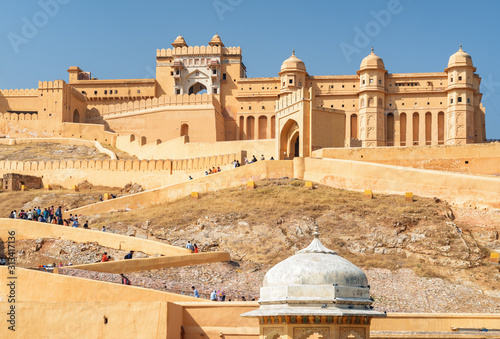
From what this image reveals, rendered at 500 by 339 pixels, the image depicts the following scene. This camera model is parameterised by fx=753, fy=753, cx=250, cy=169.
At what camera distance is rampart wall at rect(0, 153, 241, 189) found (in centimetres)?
3912

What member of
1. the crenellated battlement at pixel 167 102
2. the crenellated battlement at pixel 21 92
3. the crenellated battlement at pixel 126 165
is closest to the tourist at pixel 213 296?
the crenellated battlement at pixel 126 165

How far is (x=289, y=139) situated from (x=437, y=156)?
8059 mm

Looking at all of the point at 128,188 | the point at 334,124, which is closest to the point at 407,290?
the point at 334,124

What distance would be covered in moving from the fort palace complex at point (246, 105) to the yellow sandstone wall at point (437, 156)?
1476 cm

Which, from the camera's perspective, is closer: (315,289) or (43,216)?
(315,289)

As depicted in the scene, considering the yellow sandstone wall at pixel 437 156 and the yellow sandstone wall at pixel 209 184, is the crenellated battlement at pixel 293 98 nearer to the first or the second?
the yellow sandstone wall at pixel 437 156

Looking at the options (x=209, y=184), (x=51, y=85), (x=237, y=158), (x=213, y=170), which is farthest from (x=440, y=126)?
(x=51, y=85)

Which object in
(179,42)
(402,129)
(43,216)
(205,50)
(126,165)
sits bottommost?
(43,216)

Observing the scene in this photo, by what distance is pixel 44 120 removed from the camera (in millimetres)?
52906

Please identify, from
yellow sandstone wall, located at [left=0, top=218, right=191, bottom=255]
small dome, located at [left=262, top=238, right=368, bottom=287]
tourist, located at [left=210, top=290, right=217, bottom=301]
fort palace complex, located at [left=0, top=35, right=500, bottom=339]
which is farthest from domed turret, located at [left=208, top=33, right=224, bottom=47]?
small dome, located at [left=262, top=238, right=368, bottom=287]

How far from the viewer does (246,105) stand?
53281 millimetres

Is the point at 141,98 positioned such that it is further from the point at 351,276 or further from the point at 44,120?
the point at 351,276

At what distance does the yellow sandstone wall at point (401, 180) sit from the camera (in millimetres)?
27484

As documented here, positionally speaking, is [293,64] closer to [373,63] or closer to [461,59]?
[373,63]
